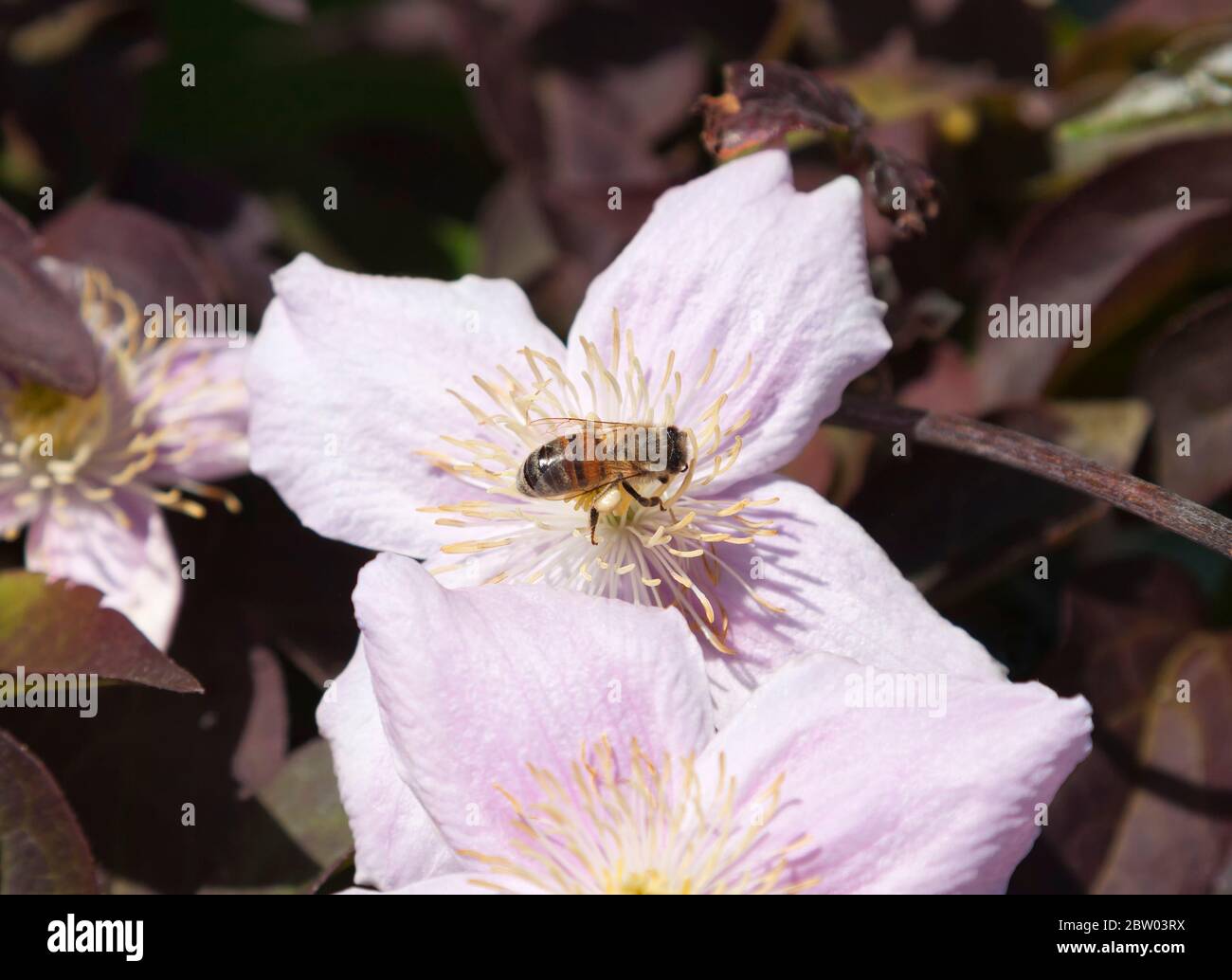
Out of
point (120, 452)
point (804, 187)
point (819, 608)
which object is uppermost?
point (804, 187)

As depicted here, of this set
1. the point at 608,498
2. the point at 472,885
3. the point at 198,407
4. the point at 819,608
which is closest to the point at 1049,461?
the point at 819,608

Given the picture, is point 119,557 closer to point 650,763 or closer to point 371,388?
point 371,388

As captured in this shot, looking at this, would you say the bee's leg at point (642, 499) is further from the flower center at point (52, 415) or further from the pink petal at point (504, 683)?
the flower center at point (52, 415)

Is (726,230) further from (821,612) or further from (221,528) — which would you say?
(221,528)

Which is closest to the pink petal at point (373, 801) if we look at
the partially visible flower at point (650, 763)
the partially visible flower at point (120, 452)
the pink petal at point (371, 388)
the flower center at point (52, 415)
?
the partially visible flower at point (650, 763)

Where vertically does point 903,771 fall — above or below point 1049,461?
below
